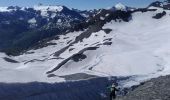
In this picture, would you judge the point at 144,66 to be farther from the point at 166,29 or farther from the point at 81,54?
the point at 166,29

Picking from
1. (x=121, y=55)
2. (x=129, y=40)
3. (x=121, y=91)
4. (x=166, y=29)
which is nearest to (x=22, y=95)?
(x=121, y=91)

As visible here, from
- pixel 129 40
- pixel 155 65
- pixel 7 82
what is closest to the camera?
pixel 7 82

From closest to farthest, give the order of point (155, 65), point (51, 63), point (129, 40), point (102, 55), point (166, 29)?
point (155, 65), point (102, 55), point (51, 63), point (129, 40), point (166, 29)

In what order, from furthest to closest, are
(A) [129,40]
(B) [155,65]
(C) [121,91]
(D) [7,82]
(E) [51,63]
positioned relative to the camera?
(A) [129,40]
(E) [51,63]
(B) [155,65]
(D) [7,82]
(C) [121,91]

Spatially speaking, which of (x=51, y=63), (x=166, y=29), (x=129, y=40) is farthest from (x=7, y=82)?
(x=166, y=29)

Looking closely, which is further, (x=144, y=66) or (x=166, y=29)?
(x=166, y=29)

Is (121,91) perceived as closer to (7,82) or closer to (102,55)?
(7,82)

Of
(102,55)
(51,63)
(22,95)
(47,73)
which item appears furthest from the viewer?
(51,63)

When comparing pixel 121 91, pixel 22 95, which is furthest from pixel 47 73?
pixel 121 91

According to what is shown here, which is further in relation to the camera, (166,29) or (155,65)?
(166,29)
